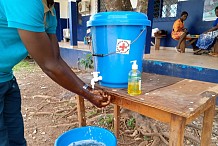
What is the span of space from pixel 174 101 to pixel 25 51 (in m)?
0.87

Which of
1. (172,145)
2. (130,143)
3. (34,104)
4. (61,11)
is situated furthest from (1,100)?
(61,11)

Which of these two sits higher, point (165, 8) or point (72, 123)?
point (165, 8)

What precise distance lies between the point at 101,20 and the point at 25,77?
177 inches

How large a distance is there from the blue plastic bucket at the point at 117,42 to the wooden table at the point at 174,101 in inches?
4.8

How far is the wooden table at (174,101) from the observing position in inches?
41.7

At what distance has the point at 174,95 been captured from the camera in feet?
4.06

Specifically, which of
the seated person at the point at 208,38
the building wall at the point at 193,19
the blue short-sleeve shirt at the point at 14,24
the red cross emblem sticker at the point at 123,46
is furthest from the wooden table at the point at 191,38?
the blue short-sleeve shirt at the point at 14,24

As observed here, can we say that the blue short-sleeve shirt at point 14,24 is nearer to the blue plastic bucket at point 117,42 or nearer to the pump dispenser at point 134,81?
the blue plastic bucket at point 117,42

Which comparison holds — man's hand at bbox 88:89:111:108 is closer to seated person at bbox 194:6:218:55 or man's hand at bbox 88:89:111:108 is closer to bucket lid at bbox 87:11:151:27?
bucket lid at bbox 87:11:151:27

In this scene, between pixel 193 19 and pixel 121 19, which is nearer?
pixel 121 19

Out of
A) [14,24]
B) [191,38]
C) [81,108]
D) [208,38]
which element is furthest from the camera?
[191,38]

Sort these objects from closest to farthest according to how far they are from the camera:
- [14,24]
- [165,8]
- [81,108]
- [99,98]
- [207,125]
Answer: [14,24] < [99,98] < [207,125] < [81,108] < [165,8]

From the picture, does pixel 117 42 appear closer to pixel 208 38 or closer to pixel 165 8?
pixel 208 38

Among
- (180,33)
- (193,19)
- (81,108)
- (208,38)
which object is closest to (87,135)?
(81,108)
